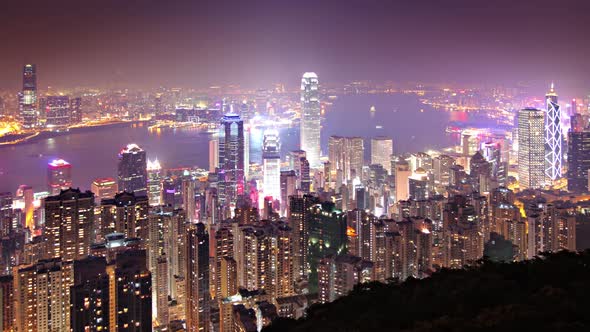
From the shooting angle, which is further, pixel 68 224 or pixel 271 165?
pixel 271 165

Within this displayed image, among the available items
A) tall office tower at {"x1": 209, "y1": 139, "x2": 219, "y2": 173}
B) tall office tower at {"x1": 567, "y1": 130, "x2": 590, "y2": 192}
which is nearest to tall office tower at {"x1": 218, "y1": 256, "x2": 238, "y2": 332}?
tall office tower at {"x1": 209, "y1": 139, "x2": 219, "y2": 173}

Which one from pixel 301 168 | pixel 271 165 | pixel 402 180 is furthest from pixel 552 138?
pixel 271 165

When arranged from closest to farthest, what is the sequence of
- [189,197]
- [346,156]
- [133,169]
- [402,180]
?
[189,197] → [133,169] → [402,180] → [346,156]

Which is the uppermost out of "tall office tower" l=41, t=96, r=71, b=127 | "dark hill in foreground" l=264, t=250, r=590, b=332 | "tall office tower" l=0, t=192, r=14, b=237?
"tall office tower" l=41, t=96, r=71, b=127

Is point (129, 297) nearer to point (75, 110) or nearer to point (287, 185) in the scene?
point (287, 185)

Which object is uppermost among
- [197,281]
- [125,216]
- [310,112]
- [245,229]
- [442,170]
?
[310,112]

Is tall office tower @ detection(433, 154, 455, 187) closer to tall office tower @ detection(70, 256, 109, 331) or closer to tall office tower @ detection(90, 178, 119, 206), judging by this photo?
tall office tower @ detection(90, 178, 119, 206)

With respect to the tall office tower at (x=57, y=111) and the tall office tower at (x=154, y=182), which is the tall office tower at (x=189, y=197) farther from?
the tall office tower at (x=57, y=111)
